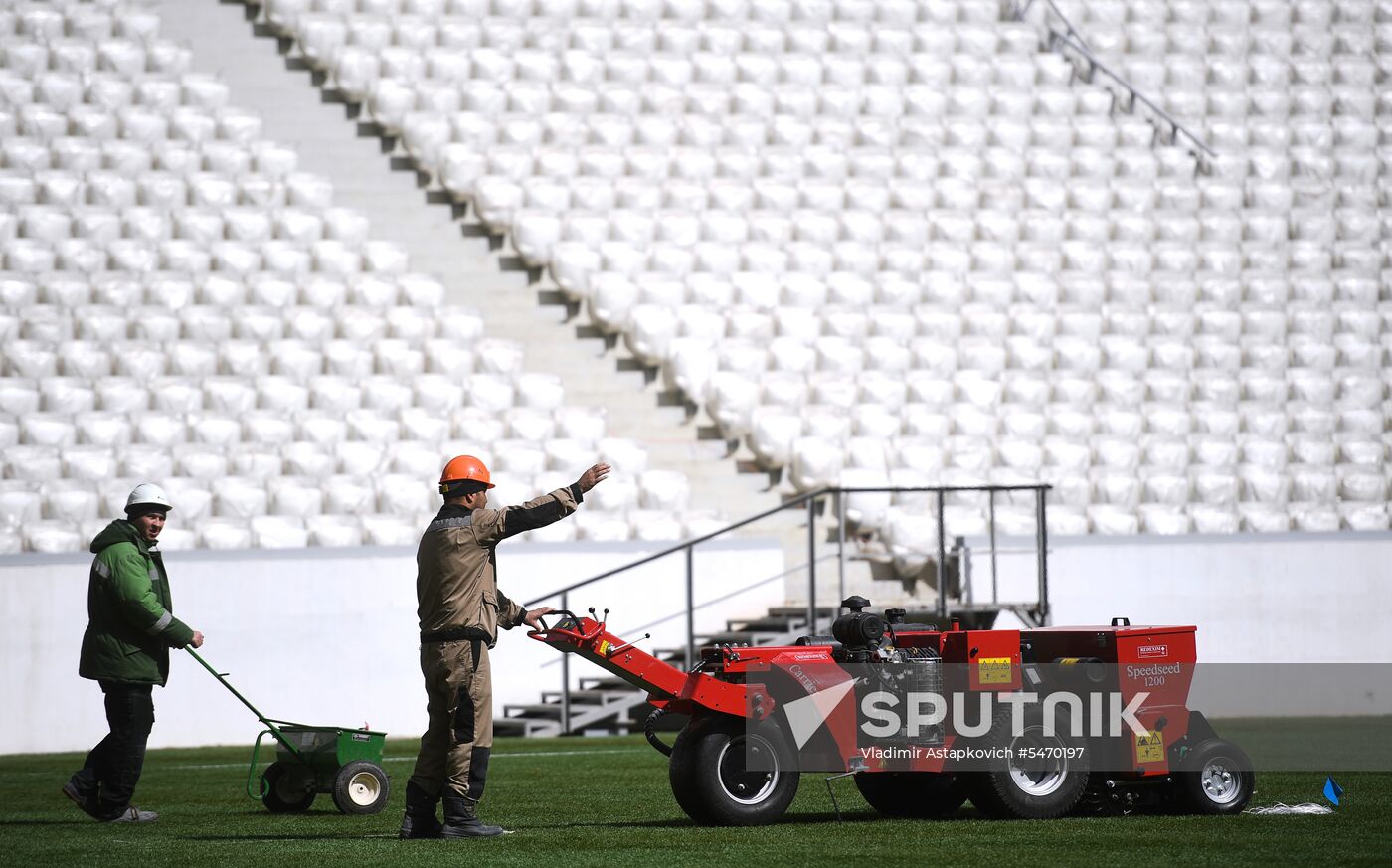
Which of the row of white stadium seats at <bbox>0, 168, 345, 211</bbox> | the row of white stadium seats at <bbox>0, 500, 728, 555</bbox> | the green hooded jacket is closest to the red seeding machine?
the green hooded jacket

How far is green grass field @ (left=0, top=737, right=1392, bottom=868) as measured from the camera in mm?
6527

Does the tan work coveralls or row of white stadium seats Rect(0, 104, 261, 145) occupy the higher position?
row of white stadium seats Rect(0, 104, 261, 145)

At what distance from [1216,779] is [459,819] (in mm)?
3121

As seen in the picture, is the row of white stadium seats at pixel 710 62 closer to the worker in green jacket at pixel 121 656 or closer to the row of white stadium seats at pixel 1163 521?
the row of white stadium seats at pixel 1163 521

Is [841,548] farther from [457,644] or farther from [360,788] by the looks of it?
[457,644]

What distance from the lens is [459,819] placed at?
7.30 meters

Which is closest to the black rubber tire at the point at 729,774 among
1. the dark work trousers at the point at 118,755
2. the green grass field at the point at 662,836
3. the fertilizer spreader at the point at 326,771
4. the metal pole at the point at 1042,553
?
the green grass field at the point at 662,836

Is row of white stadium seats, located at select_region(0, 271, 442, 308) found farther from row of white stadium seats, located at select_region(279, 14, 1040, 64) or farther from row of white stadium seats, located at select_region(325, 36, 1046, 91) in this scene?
row of white stadium seats, located at select_region(279, 14, 1040, 64)

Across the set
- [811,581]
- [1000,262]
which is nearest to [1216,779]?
[811,581]

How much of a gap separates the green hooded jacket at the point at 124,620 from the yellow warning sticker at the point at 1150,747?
13.3ft

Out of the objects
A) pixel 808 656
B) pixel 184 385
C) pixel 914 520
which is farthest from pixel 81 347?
pixel 808 656

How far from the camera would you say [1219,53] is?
804 inches

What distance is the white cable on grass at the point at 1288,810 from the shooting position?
774 cm

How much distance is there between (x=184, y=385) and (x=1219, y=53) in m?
11.7
